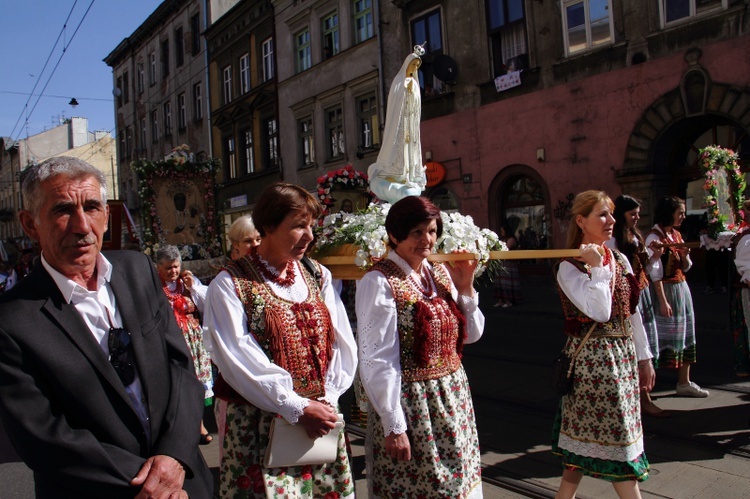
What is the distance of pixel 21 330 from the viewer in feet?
5.88

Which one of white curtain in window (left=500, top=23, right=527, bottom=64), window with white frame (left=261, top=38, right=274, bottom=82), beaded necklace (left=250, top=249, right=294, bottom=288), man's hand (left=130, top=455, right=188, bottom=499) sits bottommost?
man's hand (left=130, top=455, right=188, bottom=499)

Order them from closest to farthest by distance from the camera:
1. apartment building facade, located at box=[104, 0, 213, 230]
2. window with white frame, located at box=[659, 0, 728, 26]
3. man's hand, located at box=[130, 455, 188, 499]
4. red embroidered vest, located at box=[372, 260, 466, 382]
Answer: man's hand, located at box=[130, 455, 188, 499] → red embroidered vest, located at box=[372, 260, 466, 382] → window with white frame, located at box=[659, 0, 728, 26] → apartment building facade, located at box=[104, 0, 213, 230]

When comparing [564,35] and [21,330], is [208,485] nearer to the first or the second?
[21,330]

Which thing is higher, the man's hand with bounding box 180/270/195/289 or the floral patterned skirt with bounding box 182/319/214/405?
the man's hand with bounding box 180/270/195/289

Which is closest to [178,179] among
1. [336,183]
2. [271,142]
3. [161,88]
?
[336,183]

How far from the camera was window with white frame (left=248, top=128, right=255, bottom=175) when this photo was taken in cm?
2762

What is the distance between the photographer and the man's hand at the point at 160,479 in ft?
6.14

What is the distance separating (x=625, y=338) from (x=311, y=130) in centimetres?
2079

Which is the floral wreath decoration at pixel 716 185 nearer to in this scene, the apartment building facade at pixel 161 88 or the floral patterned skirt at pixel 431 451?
the floral patterned skirt at pixel 431 451

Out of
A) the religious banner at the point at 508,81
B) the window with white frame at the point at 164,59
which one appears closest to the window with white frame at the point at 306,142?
the religious banner at the point at 508,81

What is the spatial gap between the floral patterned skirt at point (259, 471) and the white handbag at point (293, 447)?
0.18ft

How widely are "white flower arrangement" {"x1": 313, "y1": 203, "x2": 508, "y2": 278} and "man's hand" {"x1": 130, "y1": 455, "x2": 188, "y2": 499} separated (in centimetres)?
199

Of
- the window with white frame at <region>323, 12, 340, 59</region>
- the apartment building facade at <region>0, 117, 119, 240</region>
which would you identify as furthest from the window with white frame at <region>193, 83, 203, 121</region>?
the apartment building facade at <region>0, 117, 119, 240</region>

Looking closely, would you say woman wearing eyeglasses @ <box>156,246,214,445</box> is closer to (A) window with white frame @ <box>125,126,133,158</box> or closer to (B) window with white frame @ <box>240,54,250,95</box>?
(B) window with white frame @ <box>240,54,250,95</box>
